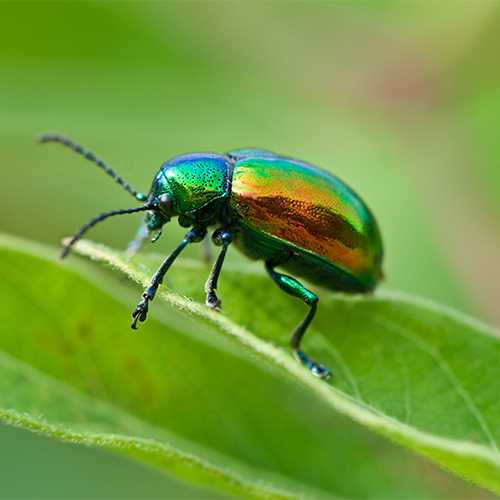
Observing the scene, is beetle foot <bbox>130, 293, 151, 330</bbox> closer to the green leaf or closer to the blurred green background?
the green leaf

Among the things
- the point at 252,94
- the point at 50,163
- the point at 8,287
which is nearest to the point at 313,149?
the point at 252,94

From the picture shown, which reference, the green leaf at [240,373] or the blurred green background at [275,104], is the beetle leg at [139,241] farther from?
the blurred green background at [275,104]

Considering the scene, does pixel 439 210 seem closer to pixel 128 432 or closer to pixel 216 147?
pixel 216 147

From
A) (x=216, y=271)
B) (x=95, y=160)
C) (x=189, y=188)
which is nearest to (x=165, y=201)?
(x=189, y=188)

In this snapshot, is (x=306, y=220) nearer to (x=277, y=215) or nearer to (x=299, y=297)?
(x=277, y=215)

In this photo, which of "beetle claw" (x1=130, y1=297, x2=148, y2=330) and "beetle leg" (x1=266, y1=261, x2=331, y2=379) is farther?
"beetle leg" (x1=266, y1=261, x2=331, y2=379)

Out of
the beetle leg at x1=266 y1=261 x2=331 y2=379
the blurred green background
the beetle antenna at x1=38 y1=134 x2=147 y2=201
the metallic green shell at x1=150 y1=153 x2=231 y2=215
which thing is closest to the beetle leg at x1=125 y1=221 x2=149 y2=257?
the beetle antenna at x1=38 y1=134 x2=147 y2=201
